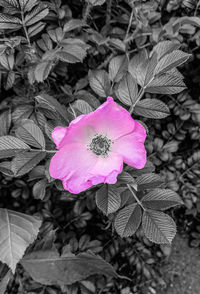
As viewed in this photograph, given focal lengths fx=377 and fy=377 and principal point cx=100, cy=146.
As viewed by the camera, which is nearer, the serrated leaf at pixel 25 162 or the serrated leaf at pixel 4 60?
the serrated leaf at pixel 25 162

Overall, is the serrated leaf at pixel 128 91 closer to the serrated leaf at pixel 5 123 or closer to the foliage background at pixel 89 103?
the foliage background at pixel 89 103

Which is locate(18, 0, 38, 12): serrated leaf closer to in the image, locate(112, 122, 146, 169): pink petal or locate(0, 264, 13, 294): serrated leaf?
locate(112, 122, 146, 169): pink petal

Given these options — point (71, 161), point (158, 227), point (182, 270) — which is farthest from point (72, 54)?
point (182, 270)

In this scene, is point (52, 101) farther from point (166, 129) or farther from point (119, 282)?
point (119, 282)

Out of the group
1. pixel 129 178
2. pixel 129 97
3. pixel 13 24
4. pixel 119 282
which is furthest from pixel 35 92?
pixel 119 282

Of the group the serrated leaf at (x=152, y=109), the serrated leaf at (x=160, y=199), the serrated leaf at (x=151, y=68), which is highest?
the serrated leaf at (x=151, y=68)

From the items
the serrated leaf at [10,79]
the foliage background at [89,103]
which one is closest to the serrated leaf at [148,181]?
the foliage background at [89,103]

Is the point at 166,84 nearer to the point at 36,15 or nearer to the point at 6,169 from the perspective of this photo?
the point at 36,15
